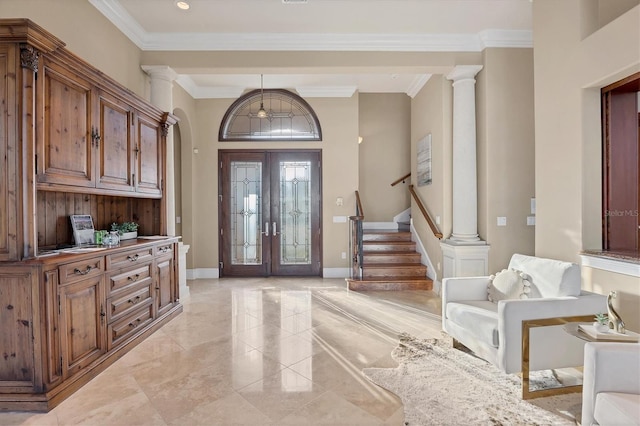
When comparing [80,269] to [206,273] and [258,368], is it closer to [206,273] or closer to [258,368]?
[258,368]

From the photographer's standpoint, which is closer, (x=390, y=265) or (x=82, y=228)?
(x=82, y=228)

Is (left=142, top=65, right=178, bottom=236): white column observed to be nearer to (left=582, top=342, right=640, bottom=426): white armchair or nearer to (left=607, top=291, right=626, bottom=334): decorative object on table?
(left=582, top=342, right=640, bottom=426): white armchair

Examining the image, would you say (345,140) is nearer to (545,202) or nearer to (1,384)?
(545,202)

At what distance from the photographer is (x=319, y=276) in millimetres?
6590

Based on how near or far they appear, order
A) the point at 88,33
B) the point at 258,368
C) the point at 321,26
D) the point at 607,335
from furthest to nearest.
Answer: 1. the point at 321,26
2. the point at 88,33
3. the point at 258,368
4. the point at 607,335

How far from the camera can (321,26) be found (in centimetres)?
424

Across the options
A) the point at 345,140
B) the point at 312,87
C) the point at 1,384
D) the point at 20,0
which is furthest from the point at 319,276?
the point at 20,0

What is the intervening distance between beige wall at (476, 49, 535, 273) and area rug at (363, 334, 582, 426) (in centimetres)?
215

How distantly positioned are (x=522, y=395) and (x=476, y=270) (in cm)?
236

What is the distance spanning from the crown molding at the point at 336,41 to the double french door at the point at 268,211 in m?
2.34

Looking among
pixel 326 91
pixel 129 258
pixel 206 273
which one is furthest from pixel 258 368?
pixel 326 91

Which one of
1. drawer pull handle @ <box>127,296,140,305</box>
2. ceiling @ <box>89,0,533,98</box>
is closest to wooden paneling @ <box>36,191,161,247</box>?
drawer pull handle @ <box>127,296,140,305</box>

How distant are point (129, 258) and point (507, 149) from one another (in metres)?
4.86

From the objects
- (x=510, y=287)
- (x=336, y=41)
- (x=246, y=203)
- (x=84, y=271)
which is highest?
(x=336, y=41)
